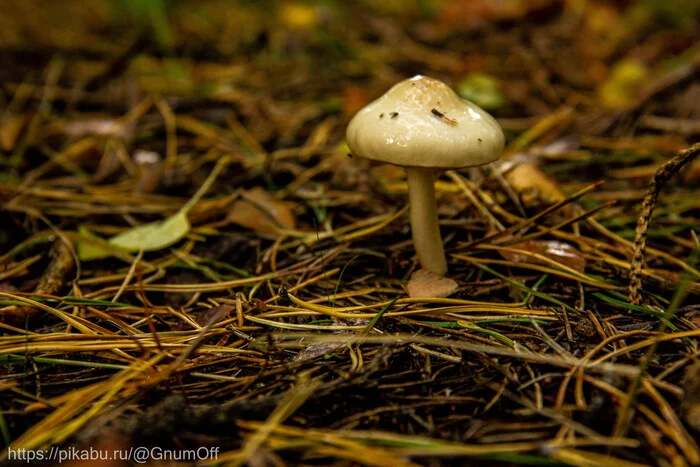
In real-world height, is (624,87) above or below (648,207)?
above

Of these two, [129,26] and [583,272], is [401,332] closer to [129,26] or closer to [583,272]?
[583,272]

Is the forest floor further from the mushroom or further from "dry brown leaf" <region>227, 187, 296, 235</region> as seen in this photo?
the mushroom

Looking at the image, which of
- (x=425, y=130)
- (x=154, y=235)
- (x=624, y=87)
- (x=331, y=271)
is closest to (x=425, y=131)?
(x=425, y=130)

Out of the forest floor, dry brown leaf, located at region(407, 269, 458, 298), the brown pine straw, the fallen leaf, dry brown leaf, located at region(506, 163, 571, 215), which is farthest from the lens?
the fallen leaf

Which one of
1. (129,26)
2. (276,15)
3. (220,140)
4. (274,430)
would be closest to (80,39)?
(129,26)

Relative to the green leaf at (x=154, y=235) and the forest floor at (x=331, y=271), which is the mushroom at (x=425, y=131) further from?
the green leaf at (x=154, y=235)

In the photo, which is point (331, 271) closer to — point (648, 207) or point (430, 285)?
point (430, 285)

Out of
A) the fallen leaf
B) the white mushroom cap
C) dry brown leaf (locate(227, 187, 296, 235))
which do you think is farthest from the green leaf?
the fallen leaf

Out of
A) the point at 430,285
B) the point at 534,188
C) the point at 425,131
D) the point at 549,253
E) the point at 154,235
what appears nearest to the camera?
the point at 425,131
